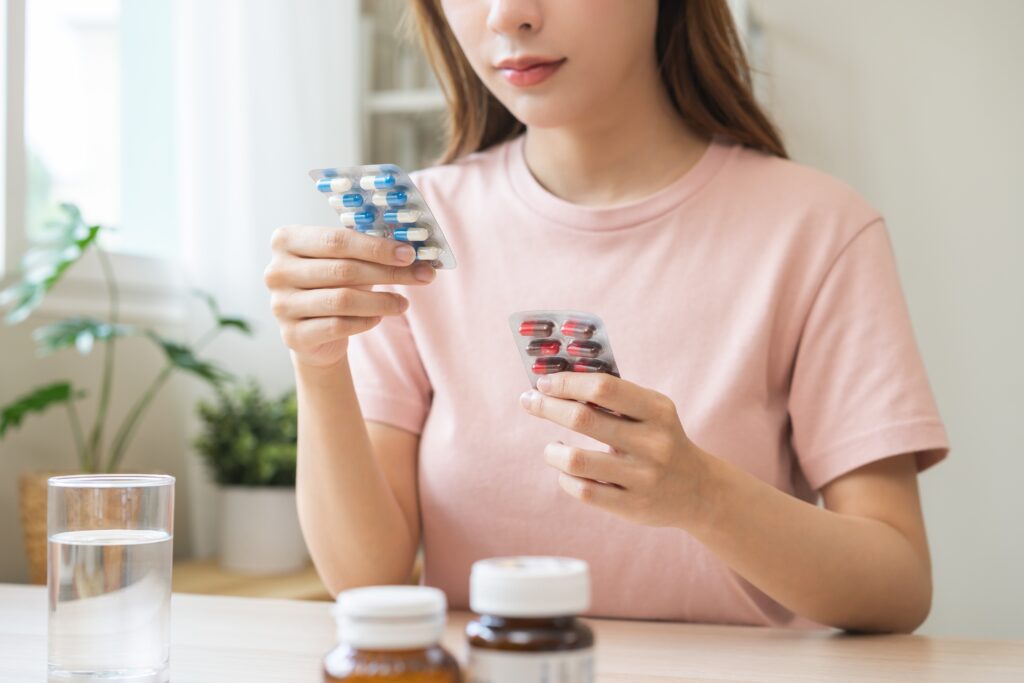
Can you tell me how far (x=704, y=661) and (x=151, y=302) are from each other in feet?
5.27

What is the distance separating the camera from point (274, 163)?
2.19 m

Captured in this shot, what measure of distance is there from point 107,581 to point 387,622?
0.29 metres

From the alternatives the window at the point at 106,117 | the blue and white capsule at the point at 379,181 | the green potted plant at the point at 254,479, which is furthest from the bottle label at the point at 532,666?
the window at the point at 106,117

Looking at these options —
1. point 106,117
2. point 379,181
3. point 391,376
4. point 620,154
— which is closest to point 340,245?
point 379,181

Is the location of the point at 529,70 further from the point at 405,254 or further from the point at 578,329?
the point at 578,329

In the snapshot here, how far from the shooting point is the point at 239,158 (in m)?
2.15

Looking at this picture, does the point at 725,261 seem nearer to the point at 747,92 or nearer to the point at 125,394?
the point at 747,92

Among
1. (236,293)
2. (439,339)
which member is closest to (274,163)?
(236,293)

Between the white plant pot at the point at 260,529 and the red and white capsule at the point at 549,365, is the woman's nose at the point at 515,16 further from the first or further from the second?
the white plant pot at the point at 260,529

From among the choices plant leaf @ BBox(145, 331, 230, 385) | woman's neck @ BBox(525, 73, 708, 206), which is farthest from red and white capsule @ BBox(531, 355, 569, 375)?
plant leaf @ BBox(145, 331, 230, 385)

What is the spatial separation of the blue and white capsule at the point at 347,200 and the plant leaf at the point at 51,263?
96 cm

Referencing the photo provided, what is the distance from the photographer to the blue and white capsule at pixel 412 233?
77cm

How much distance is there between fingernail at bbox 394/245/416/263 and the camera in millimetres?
798

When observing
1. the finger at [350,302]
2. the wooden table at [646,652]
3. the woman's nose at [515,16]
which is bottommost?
the wooden table at [646,652]
